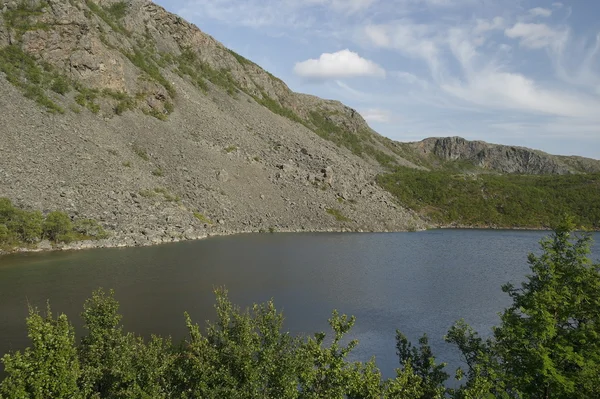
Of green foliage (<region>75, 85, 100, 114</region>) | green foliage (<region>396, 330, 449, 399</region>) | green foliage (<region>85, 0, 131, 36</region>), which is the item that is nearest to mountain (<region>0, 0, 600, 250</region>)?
green foliage (<region>75, 85, 100, 114</region>)

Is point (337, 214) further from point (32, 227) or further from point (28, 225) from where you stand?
point (28, 225)

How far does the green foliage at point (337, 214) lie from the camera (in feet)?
268

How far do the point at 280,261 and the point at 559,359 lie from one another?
119 feet

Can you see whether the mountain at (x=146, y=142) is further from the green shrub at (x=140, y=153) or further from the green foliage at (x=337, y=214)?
the green foliage at (x=337, y=214)

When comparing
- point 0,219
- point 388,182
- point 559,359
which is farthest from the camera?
point 388,182

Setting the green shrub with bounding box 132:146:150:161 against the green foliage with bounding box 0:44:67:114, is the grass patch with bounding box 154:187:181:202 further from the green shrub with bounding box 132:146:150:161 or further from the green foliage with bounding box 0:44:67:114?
the green foliage with bounding box 0:44:67:114

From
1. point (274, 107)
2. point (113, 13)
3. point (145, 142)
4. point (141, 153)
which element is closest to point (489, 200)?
point (274, 107)

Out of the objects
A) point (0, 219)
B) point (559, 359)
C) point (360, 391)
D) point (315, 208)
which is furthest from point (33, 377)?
point (315, 208)

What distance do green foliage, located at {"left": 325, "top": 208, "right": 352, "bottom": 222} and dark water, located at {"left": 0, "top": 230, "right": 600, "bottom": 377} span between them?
2040 cm

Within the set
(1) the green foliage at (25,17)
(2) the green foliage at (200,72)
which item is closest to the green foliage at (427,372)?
(1) the green foliage at (25,17)

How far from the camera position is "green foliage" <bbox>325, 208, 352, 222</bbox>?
81625 millimetres

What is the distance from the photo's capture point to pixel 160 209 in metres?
60.5

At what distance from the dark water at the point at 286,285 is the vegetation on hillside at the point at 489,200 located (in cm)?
5792

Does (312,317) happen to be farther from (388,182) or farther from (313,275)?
(388,182)
